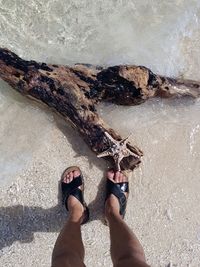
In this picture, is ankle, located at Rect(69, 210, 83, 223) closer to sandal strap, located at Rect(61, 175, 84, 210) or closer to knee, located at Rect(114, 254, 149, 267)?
sandal strap, located at Rect(61, 175, 84, 210)

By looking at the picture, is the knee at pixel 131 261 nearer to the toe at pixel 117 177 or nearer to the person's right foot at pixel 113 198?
the person's right foot at pixel 113 198

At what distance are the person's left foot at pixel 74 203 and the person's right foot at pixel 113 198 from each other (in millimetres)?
258

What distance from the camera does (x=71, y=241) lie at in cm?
416

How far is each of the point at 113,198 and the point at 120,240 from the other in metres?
0.71

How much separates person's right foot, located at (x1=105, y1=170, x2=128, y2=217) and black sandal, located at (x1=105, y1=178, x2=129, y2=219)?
32mm

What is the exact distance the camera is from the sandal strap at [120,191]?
471 cm

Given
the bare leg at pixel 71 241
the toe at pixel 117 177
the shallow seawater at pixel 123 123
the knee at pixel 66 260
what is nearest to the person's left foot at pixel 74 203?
the bare leg at pixel 71 241

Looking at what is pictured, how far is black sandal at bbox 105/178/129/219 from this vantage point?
4.71 meters

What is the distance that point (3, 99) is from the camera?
4.79 meters

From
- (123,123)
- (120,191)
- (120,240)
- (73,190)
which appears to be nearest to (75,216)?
(73,190)

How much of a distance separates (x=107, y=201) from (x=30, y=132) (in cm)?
104

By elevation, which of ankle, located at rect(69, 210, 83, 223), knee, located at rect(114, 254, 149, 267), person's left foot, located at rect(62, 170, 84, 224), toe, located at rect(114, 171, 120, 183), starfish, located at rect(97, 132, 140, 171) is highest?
starfish, located at rect(97, 132, 140, 171)

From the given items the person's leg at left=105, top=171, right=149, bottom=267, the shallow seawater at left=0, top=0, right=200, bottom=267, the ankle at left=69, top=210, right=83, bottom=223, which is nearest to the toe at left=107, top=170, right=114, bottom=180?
the person's leg at left=105, top=171, right=149, bottom=267

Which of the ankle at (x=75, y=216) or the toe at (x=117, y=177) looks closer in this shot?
the ankle at (x=75, y=216)
